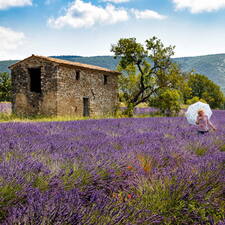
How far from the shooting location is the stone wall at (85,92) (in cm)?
1636

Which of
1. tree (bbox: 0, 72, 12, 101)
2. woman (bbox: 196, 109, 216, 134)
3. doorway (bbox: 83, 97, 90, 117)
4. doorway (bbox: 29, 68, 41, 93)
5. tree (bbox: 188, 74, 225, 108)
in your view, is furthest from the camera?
tree (bbox: 188, 74, 225, 108)

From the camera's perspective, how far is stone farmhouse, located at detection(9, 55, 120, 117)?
1619 centimetres

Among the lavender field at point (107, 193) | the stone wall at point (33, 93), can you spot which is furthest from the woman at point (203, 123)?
the stone wall at point (33, 93)

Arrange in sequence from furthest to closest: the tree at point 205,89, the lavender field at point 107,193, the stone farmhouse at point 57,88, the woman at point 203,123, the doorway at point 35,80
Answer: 1. the tree at point 205,89
2. the doorway at point 35,80
3. the stone farmhouse at point 57,88
4. the woman at point 203,123
5. the lavender field at point 107,193

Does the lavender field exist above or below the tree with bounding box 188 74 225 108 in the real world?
above

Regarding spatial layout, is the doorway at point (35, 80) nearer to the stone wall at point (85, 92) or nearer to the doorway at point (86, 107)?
the stone wall at point (85, 92)

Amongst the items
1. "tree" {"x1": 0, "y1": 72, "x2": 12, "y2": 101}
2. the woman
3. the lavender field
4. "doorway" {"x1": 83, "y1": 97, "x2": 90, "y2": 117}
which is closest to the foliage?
"doorway" {"x1": 83, "y1": 97, "x2": 90, "y2": 117}

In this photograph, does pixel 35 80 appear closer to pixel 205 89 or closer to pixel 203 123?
pixel 203 123

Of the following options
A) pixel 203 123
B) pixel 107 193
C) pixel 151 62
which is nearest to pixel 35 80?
pixel 151 62

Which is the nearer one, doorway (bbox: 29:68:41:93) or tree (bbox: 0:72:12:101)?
doorway (bbox: 29:68:41:93)

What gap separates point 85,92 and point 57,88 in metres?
2.58

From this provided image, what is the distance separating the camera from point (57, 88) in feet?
52.4

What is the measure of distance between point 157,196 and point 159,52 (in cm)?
1867

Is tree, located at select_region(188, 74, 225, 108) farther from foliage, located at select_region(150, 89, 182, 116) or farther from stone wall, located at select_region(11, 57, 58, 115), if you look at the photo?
stone wall, located at select_region(11, 57, 58, 115)
